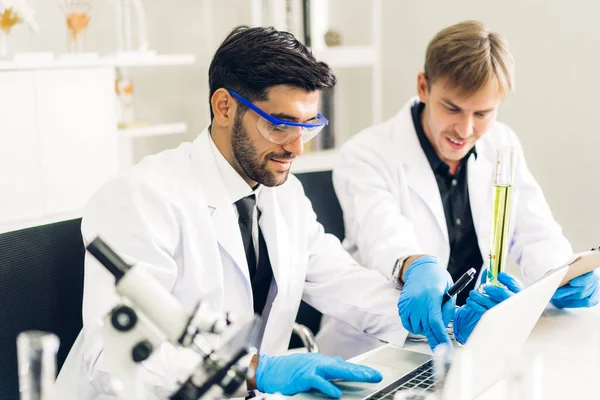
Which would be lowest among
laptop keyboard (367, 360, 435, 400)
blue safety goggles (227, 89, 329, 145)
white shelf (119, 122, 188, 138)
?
laptop keyboard (367, 360, 435, 400)

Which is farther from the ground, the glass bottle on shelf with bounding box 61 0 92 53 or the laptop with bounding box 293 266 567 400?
the glass bottle on shelf with bounding box 61 0 92 53

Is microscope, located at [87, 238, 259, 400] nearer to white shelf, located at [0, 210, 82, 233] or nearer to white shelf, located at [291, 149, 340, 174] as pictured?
white shelf, located at [0, 210, 82, 233]

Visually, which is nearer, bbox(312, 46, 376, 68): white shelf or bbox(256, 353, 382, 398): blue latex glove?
bbox(256, 353, 382, 398): blue latex glove

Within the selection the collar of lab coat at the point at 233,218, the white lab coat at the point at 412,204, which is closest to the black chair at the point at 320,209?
the white lab coat at the point at 412,204

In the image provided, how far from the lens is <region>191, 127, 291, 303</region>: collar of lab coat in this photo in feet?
5.20

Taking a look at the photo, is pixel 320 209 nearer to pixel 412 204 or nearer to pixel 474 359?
pixel 412 204

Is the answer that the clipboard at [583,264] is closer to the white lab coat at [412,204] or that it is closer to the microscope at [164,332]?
the white lab coat at [412,204]

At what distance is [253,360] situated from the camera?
4.34 feet

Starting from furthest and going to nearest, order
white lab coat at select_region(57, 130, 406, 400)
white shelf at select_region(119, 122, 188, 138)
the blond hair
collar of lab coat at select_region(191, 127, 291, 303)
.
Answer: white shelf at select_region(119, 122, 188, 138), the blond hair, collar of lab coat at select_region(191, 127, 291, 303), white lab coat at select_region(57, 130, 406, 400)

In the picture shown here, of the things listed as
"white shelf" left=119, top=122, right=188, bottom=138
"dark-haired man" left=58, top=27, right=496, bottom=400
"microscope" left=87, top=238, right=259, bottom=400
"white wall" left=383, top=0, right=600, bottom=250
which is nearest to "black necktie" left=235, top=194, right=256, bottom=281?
"dark-haired man" left=58, top=27, right=496, bottom=400

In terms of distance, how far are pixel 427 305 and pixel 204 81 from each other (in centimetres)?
188

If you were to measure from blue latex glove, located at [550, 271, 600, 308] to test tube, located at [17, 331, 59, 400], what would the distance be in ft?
4.07

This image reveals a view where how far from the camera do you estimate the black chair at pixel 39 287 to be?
1.37 m

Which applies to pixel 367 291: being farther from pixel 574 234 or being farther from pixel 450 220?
pixel 574 234
